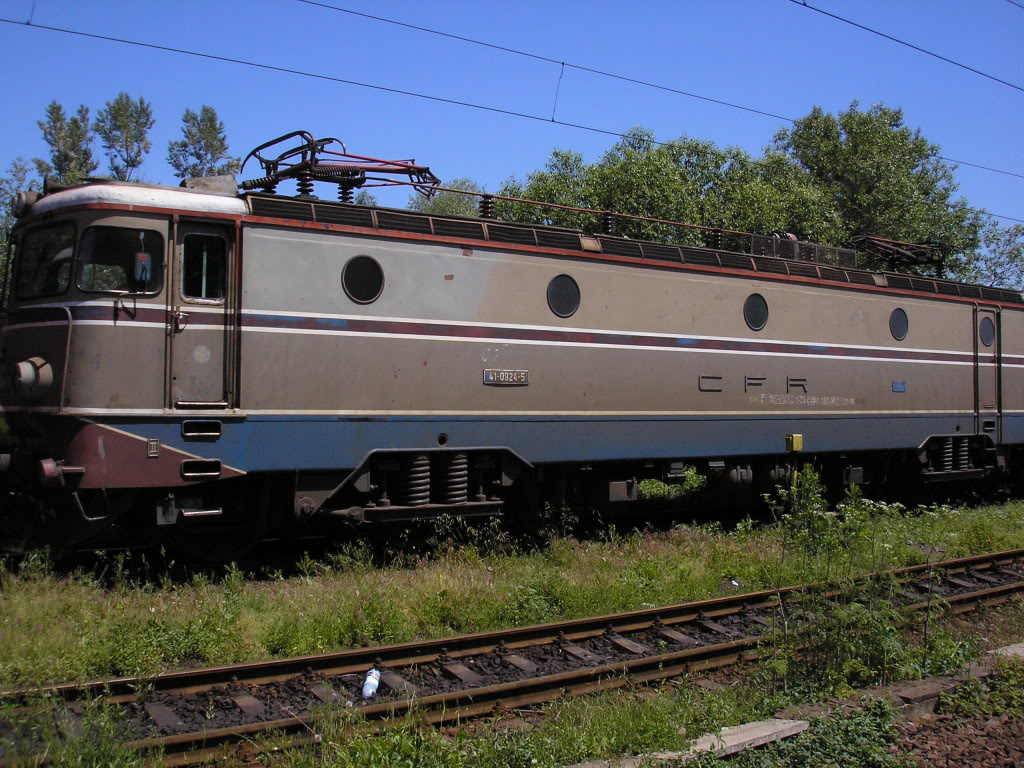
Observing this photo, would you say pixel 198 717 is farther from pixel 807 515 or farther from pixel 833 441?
pixel 833 441

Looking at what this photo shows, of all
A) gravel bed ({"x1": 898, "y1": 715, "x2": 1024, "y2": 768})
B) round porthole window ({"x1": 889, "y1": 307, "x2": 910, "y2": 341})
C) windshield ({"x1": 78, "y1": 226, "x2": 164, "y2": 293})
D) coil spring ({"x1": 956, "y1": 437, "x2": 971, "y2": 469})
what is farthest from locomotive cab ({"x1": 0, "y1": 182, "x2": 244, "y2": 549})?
coil spring ({"x1": 956, "y1": 437, "x2": 971, "y2": 469})

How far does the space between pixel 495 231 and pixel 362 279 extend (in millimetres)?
1854

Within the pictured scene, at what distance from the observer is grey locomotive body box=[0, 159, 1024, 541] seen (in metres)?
8.44

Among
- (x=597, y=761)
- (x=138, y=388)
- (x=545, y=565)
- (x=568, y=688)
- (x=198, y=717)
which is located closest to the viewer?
(x=597, y=761)

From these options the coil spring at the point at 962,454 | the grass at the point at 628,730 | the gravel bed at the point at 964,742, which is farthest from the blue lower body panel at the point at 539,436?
the gravel bed at the point at 964,742

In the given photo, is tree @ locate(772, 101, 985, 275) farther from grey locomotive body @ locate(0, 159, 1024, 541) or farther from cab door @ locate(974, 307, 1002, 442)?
grey locomotive body @ locate(0, 159, 1024, 541)

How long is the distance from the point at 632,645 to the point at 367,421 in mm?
3649

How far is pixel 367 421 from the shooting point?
31.4ft

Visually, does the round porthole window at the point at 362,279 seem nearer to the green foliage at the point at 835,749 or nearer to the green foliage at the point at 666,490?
the green foliage at the point at 835,749

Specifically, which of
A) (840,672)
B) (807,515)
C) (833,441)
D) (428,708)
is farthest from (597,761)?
(833,441)

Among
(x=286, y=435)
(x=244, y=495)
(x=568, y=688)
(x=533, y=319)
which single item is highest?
(x=533, y=319)

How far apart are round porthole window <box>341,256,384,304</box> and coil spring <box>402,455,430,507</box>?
1.82 meters

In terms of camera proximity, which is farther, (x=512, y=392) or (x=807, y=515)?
(x=512, y=392)

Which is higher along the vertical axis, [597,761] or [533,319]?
[533,319]
